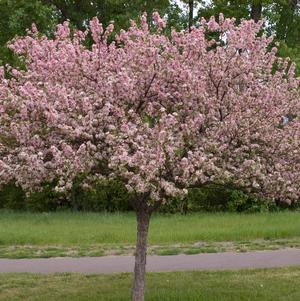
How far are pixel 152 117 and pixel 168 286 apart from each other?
9.89 ft

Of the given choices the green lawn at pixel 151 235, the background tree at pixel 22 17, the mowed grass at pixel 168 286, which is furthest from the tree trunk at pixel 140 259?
the background tree at pixel 22 17

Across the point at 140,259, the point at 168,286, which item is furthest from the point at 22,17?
the point at 140,259

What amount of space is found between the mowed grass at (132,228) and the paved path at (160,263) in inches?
76.8

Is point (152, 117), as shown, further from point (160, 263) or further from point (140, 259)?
point (160, 263)

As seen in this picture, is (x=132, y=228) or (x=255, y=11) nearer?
(x=132, y=228)

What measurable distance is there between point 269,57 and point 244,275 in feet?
11.8

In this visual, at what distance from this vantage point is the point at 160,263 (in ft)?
34.6

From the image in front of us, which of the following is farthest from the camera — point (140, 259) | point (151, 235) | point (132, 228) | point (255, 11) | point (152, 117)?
point (255, 11)

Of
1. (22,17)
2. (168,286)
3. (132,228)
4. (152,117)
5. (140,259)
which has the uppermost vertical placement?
(22,17)

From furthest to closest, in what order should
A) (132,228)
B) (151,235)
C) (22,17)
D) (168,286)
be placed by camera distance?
1. (22,17)
2. (132,228)
3. (151,235)
4. (168,286)

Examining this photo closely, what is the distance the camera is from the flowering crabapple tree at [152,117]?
5.93 meters

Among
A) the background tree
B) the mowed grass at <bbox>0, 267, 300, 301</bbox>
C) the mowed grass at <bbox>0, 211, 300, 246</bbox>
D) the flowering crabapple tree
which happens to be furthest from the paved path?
the background tree

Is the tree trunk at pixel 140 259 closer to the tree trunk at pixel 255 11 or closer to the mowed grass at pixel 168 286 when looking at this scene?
the mowed grass at pixel 168 286

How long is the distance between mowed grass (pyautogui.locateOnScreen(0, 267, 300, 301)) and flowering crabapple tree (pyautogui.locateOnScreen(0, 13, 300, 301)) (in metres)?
1.00
